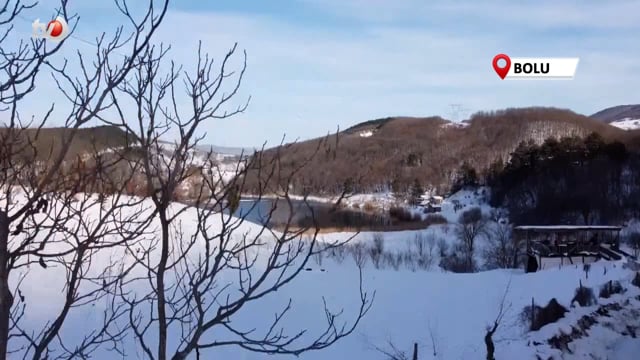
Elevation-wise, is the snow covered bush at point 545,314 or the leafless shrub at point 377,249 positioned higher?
the snow covered bush at point 545,314

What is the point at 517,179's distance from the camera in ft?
104

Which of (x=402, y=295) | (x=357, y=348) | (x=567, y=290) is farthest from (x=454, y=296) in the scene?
(x=357, y=348)

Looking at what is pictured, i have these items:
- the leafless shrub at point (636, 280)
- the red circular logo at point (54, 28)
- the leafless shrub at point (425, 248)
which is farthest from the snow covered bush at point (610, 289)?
the red circular logo at point (54, 28)

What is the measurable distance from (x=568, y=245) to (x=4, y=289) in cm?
1513

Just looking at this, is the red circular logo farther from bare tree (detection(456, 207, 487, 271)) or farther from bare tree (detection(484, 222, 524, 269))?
bare tree (detection(456, 207, 487, 271))

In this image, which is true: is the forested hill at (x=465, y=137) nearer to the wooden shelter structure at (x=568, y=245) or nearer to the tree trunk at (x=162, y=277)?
the wooden shelter structure at (x=568, y=245)

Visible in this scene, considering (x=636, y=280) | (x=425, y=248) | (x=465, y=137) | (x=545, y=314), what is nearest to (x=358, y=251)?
(x=425, y=248)

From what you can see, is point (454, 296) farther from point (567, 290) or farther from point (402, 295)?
point (567, 290)

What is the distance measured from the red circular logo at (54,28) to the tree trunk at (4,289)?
458 mm

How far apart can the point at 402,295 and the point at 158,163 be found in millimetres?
13456

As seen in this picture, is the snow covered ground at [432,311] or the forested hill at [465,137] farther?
the forested hill at [465,137]

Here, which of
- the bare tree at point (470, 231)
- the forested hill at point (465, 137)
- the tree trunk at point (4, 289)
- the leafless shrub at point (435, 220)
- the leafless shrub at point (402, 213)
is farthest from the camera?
the forested hill at point (465, 137)

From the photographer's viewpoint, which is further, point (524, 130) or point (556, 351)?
point (524, 130)

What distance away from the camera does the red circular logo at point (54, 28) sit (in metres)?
1.50
